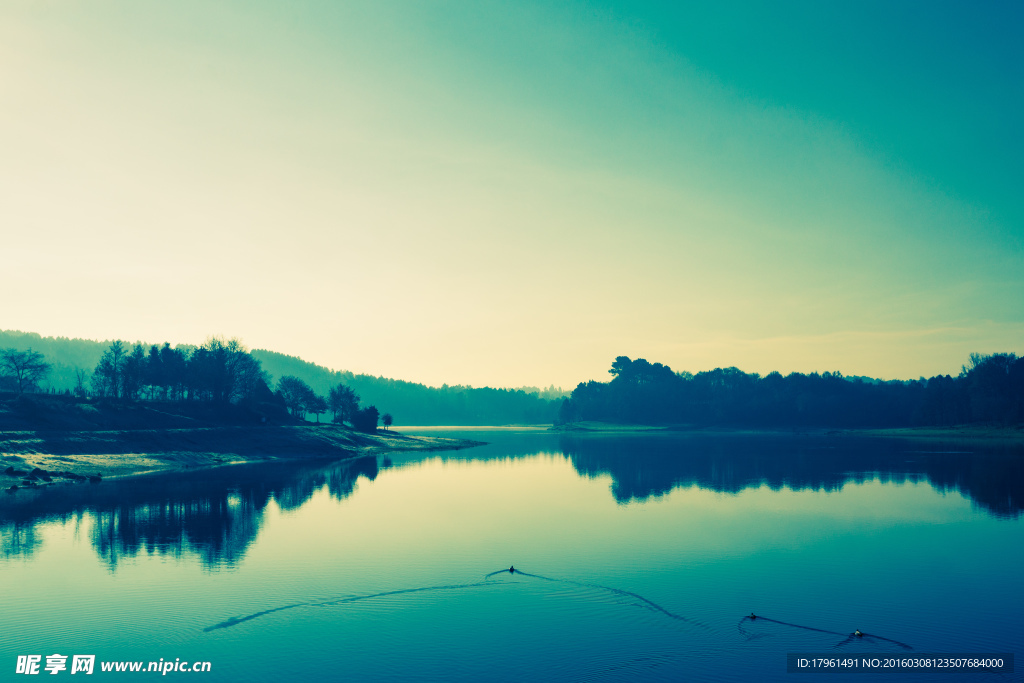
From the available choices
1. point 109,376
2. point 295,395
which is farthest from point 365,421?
point 109,376

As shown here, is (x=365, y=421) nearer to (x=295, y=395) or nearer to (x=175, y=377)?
(x=295, y=395)

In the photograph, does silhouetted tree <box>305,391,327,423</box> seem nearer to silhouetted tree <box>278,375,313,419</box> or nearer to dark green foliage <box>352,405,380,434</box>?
silhouetted tree <box>278,375,313,419</box>

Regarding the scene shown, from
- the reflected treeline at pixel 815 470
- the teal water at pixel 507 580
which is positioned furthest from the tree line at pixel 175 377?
the reflected treeline at pixel 815 470

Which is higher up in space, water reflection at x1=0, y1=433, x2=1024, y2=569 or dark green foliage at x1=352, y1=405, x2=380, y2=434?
dark green foliage at x1=352, y1=405, x2=380, y2=434

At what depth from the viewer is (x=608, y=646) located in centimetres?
2295

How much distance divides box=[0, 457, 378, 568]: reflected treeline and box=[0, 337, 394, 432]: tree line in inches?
2359

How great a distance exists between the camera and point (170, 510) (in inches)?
2072

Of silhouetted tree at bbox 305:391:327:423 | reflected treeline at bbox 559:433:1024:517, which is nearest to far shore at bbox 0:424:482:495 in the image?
silhouetted tree at bbox 305:391:327:423

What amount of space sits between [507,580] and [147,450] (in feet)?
260

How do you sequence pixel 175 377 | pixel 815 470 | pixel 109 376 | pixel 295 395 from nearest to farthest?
pixel 815 470, pixel 109 376, pixel 175 377, pixel 295 395

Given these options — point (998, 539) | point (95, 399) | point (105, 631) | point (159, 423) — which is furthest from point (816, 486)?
point (95, 399)

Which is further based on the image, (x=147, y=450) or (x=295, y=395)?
(x=295, y=395)

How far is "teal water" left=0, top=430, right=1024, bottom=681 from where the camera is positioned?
74.0ft

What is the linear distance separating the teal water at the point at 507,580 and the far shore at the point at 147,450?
11964mm
